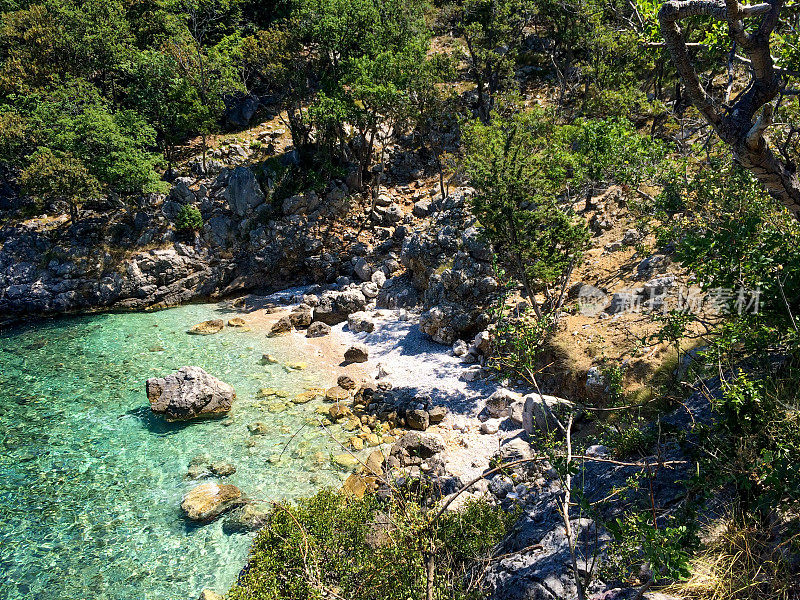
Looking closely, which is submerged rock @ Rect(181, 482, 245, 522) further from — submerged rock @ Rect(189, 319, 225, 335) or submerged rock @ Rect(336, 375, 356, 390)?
submerged rock @ Rect(189, 319, 225, 335)

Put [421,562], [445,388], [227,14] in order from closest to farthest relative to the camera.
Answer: [421,562] → [445,388] → [227,14]

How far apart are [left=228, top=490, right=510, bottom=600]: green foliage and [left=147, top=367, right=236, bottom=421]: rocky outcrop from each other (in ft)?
33.6

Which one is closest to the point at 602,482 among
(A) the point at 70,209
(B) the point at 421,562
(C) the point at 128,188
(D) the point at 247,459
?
(B) the point at 421,562

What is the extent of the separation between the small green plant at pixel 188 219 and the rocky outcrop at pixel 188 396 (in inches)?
701

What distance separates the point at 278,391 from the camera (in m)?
19.8

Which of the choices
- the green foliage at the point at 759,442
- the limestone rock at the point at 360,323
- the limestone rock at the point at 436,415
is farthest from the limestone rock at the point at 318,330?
the green foliage at the point at 759,442

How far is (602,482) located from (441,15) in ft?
171

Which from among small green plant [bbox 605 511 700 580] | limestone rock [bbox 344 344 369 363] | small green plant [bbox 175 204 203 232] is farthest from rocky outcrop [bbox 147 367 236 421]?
small green plant [bbox 175 204 203 232]

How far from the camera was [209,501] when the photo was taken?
13516mm

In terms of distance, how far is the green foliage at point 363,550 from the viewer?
714 centimetres

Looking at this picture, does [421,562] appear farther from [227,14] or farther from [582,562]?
[227,14]

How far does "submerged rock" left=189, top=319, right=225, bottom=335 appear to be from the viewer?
86.1ft

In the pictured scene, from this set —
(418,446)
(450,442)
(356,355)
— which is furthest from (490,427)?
(356,355)

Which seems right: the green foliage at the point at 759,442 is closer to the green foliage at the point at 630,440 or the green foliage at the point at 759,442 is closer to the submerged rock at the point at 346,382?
the green foliage at the point at 630,440
